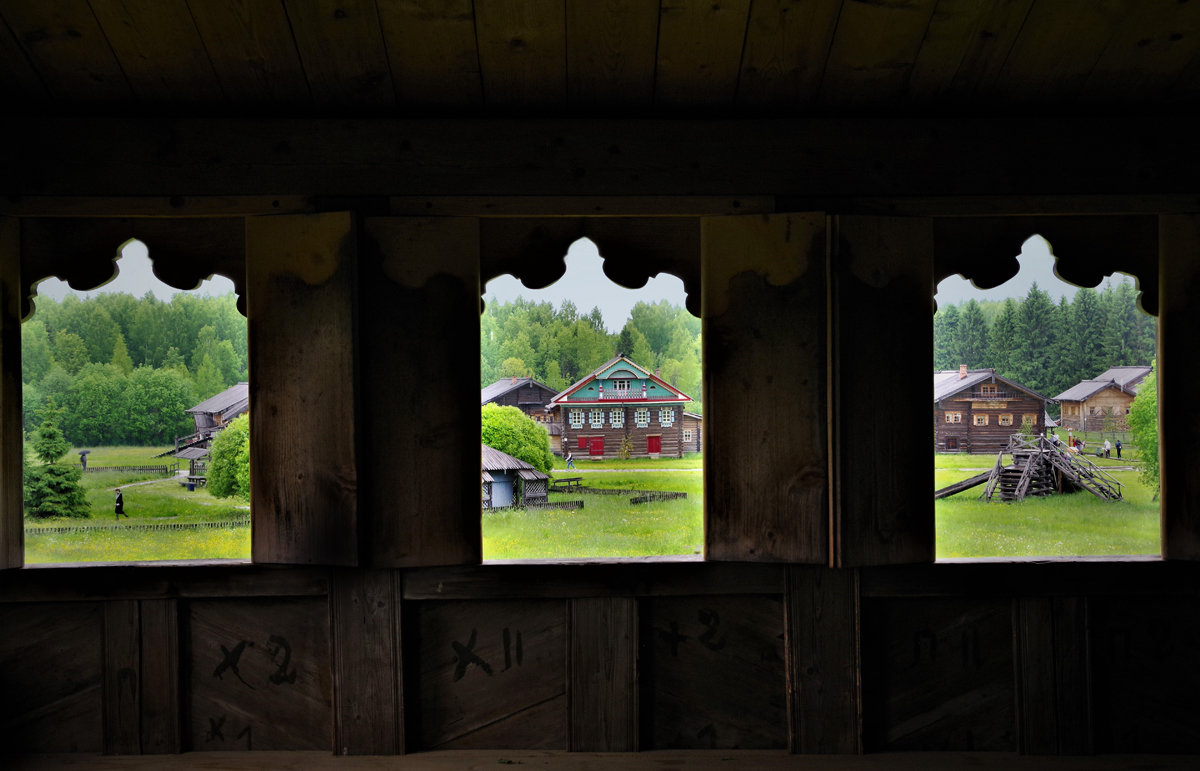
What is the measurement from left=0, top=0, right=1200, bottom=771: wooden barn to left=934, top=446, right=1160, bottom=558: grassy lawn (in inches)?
3.5

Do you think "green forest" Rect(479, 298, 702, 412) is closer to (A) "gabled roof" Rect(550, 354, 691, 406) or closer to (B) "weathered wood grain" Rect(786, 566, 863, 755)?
(A) "gabled roof" Rect(550, 354, 691, 406)

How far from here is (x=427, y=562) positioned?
2.55m

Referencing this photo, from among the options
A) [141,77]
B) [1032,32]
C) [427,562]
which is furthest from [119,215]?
[1032,32]

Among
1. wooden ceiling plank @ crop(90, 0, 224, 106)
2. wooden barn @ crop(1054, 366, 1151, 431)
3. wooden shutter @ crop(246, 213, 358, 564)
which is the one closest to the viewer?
wooden ceiling plank @ crop(90, 0, 224, 106)

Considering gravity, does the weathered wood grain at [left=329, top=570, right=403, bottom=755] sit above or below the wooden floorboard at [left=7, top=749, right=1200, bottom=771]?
above

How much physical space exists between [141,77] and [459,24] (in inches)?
43.5

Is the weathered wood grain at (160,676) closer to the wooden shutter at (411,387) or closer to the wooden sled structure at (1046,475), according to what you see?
the wooden shutter at (411,387)

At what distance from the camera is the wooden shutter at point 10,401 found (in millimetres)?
2551

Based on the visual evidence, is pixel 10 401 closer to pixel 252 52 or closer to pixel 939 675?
pixel 252 52

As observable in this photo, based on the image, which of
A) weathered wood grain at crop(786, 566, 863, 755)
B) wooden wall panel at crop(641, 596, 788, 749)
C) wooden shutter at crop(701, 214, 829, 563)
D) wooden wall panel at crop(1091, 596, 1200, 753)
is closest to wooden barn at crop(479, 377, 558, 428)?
wooden shutter at crop(701, 214, 829, 563)

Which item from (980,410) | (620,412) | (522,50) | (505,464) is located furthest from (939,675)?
(522,50)

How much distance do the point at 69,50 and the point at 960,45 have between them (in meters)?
2.85

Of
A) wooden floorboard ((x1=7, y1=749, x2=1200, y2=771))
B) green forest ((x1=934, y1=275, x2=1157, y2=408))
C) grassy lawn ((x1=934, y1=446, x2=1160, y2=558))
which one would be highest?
green forest ((x1=934, y1=275, x2=1157, y2=408))

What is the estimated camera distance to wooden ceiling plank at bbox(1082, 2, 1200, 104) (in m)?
2.25
